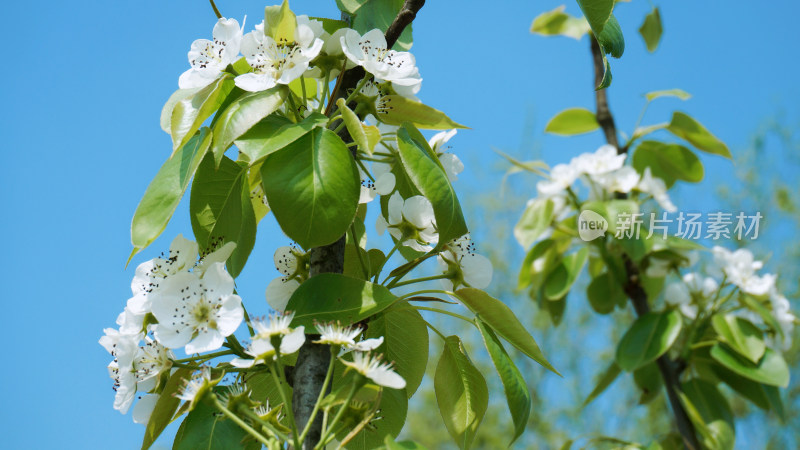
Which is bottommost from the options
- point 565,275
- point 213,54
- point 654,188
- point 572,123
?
point 565,275

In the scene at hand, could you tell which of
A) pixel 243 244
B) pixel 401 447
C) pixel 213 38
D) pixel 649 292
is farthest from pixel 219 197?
pixel 649 292

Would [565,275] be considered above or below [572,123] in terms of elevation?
below

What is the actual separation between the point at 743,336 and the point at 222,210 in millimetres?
1336

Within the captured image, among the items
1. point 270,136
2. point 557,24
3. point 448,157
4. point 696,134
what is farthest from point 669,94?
point 270,136

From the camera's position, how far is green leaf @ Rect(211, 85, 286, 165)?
0.63m

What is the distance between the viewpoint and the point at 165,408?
2.20ft

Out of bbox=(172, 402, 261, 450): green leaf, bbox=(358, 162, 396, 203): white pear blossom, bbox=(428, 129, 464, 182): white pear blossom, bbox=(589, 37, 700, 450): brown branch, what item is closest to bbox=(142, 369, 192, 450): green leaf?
bbox=(172, 402, 261, 450): green leaf

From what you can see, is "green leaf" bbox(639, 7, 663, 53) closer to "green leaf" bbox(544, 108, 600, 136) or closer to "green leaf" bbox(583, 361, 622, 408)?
"green leaf" bbox(544, 108, 600, 136)

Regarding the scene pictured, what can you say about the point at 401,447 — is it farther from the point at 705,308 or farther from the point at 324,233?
the point at 705,308

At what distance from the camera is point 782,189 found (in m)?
6.16

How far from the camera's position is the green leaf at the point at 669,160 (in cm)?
188

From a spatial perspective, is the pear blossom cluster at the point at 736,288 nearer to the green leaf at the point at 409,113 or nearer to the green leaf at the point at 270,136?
the green leaf at the point at 409,113

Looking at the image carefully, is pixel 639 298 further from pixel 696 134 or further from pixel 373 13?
pixel 373 13

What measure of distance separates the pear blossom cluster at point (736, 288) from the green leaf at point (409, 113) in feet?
3.80
